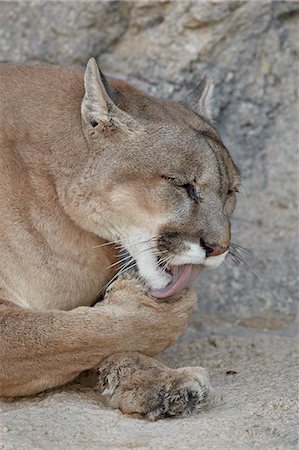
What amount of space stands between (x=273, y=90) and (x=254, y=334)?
1.24m

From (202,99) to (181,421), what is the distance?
4.62 ft

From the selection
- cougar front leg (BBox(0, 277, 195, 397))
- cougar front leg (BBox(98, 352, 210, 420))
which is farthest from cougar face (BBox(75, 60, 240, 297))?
cougar front leg (BBox(98, 352, 210, 420))

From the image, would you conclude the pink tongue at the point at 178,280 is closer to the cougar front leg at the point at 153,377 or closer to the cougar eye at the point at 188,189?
Result: the cougar front leg at the point at 153,377

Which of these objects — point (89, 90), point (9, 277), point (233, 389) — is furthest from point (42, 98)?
point (233, 389)

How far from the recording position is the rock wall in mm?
5094

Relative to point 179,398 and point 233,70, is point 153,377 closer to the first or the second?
point 179,398

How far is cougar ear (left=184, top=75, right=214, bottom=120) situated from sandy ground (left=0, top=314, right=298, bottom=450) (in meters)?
1.03

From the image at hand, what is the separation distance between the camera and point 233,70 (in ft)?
16.9

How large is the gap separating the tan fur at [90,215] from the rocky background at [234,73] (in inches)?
48.8

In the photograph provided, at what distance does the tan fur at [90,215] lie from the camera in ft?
11.6

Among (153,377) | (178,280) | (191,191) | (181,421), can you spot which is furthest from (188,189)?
(181,421)

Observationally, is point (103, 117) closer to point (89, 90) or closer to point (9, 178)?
point (89, 90)

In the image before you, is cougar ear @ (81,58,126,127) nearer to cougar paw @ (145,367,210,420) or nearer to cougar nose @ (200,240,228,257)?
cougar nose @ (200,240,228,257)

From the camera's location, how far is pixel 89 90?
3709 mm
